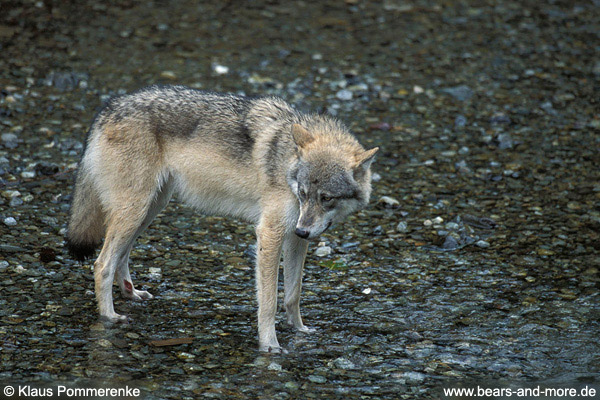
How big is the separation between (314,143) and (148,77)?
19.6 feet

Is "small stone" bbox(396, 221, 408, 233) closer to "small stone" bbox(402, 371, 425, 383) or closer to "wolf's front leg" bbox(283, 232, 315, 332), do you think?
"wolf's front leg" bbox(283, 232, 315, 332)

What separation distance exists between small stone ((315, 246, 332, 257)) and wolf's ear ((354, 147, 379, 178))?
1939 mm

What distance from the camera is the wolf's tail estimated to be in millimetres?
6344

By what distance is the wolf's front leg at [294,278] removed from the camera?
626 centimetres

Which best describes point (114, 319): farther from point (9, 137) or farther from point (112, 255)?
point (9, 137)

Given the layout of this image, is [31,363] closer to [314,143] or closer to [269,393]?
[269,393]

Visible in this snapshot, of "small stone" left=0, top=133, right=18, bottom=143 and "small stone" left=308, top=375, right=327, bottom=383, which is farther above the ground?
"small stone" left=308, top=375, right=327, bottom=383

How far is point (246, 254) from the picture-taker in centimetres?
759

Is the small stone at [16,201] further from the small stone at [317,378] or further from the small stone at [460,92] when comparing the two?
the small stone at [460,92]

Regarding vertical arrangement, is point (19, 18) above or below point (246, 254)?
above

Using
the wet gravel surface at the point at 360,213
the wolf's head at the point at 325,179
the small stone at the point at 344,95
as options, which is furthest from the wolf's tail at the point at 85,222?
the small stone at the point at 344,95

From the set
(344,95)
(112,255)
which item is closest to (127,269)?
(112,255)

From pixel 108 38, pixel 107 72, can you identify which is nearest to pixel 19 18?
pixel 108 38

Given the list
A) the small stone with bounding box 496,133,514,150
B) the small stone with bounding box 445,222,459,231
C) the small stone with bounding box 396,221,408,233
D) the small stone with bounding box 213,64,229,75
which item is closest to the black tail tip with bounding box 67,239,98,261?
the small stone with bounding box 396,221,408,233
